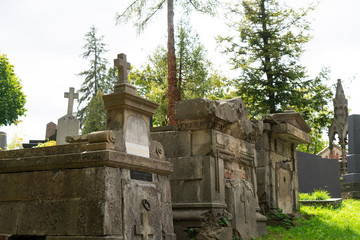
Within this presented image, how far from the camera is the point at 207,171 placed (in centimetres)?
755

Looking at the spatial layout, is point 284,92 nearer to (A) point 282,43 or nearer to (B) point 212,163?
(A) point 282,43

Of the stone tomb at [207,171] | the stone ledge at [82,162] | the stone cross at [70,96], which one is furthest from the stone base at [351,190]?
the stone ledge at [82,162]

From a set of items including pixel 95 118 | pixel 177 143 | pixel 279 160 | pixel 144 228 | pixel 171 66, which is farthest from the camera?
pixel 95 118

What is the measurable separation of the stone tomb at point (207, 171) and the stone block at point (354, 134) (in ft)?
35.9

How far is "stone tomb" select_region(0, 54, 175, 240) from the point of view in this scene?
481cm

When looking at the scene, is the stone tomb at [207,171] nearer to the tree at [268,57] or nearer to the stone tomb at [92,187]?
the stone tomb at [92,187]

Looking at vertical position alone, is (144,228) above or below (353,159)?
below

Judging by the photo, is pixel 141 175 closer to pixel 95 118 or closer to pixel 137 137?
pixel 137 137

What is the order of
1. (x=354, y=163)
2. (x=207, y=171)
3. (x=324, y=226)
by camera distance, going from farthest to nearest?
Answer: 1. (x=354, y=163)
2. (x=324, y=226)
3. (x=207, y=171)

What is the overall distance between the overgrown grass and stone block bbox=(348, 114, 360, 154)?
4.90 m

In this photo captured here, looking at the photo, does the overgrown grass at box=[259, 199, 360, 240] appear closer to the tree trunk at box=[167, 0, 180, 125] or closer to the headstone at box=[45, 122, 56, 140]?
the tree trunk at box=[167, 0, 180, 125]

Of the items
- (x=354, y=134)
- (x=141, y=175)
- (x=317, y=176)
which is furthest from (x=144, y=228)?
(x=354, y=134)

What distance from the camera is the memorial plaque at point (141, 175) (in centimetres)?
534

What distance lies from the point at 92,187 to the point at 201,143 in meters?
3.22
